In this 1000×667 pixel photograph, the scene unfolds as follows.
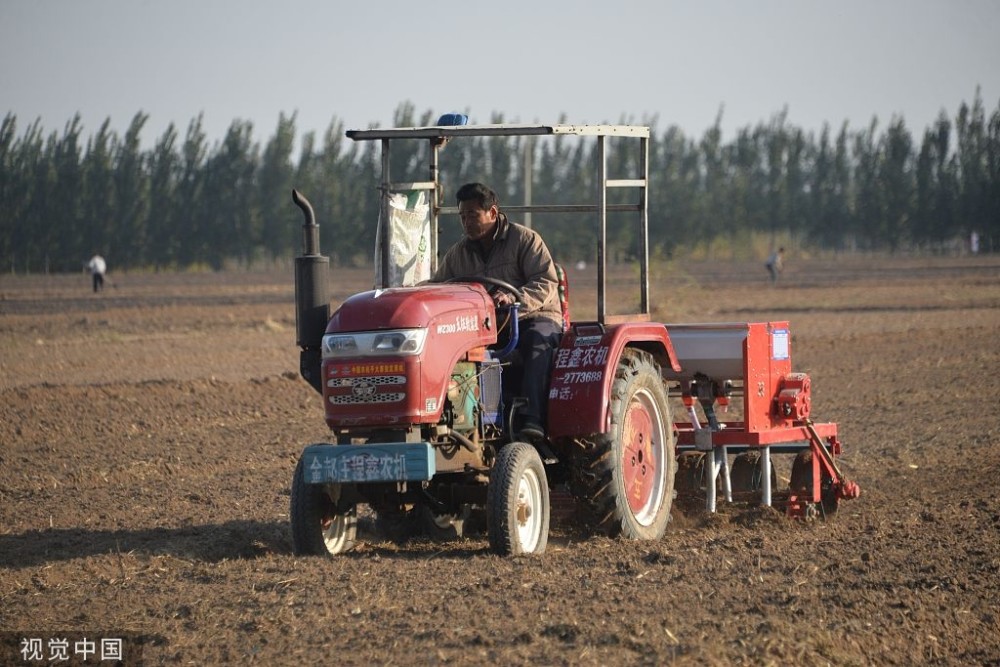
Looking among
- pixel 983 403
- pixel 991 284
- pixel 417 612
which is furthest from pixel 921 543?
pixel 991 284

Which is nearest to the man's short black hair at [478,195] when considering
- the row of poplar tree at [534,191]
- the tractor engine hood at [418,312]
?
the tractor engine hood at [418,312]

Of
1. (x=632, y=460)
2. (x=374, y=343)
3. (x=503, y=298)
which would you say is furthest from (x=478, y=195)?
(x=632, y=460)

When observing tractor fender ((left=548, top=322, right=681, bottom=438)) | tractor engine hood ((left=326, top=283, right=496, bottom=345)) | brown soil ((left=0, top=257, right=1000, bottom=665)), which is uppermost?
tractor engine hood ((left=326, top=283, right=496, bottom=345))

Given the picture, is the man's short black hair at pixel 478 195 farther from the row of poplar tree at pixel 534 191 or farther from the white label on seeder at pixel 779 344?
the row of poplar tree at pixel 534 191

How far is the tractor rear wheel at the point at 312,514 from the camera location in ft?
22.7

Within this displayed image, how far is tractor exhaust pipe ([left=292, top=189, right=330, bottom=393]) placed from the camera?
7016 mm

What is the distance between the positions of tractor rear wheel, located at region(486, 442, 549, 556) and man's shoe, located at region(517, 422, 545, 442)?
5.8 inches

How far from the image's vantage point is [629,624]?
5.51m

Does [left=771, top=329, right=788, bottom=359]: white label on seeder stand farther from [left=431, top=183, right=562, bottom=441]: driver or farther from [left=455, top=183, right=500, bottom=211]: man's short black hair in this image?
[left=455, top=183, right=500, bottom=211]: man's short black hair

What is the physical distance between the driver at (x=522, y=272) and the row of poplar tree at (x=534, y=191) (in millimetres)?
48169

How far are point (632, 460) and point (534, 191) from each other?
66252mm

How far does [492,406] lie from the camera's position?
7.12 m

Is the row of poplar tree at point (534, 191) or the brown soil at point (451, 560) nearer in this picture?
the brown soil at point (451, 560)

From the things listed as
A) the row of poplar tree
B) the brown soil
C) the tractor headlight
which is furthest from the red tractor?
the row of poplar tree
